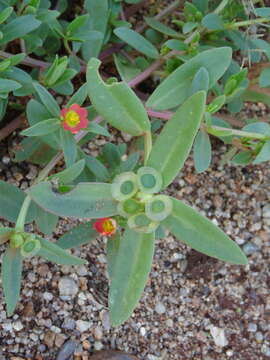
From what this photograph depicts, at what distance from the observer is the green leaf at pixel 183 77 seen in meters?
1.66

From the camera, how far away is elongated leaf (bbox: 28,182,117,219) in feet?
4.55

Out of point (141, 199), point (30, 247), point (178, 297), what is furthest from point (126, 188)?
point (178, 297)

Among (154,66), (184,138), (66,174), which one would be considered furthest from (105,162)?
(184,138)

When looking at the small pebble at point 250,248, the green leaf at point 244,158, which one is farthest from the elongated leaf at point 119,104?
the small pebble at point 250,248

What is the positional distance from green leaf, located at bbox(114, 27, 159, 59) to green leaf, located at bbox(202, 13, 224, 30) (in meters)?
0.19

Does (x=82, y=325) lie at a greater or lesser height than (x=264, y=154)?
lesser

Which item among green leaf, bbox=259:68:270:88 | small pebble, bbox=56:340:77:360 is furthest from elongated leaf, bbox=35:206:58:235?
green leaf, bbox=259:68:270:88

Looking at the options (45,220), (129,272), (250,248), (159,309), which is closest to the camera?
(129,272)

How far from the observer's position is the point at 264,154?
5.56 feet

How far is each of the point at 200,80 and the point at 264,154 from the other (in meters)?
0.26

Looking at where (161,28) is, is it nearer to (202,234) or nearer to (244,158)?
(244,158)

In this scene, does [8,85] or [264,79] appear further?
[264,79]

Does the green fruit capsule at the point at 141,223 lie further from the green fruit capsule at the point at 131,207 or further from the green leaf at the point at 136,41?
the green leaf at the point at 136,41

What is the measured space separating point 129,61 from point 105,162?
41cm
